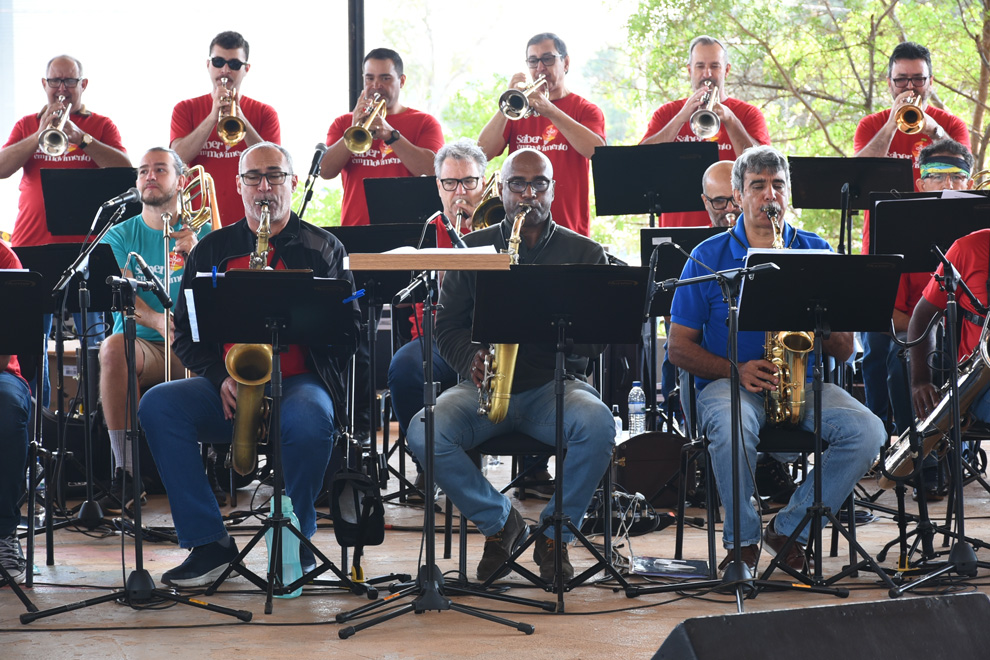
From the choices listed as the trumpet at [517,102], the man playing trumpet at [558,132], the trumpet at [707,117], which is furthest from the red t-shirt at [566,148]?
the trumpet at [707,117]

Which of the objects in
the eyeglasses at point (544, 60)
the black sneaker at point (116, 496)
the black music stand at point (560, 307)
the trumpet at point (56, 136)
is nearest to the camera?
the black music stand at point (560, 307)

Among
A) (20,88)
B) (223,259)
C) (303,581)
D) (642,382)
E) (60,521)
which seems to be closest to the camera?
(303,581)

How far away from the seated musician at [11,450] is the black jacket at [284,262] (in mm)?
538

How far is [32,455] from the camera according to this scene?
3967 millimetres

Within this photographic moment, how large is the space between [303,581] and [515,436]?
821mm

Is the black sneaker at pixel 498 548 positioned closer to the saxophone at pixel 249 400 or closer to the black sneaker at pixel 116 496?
the saxophone at pixel 249 400

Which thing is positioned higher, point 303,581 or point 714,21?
point 714,21

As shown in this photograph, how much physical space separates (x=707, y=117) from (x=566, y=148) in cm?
71

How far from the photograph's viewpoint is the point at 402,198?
5238mm

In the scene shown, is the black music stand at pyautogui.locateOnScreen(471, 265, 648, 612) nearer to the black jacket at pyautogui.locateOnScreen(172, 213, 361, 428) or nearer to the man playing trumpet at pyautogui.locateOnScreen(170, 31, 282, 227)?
the black jacket at pyautogui.locateOnScreen(172, 213, 361, 428)

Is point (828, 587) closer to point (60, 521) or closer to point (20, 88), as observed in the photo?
point (60, 521)

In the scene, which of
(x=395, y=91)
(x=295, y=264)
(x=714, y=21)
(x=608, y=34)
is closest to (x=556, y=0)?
(x=608, y=34)

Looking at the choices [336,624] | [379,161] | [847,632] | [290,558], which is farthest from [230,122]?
[847,632]

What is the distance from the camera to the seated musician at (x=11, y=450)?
151 inches
